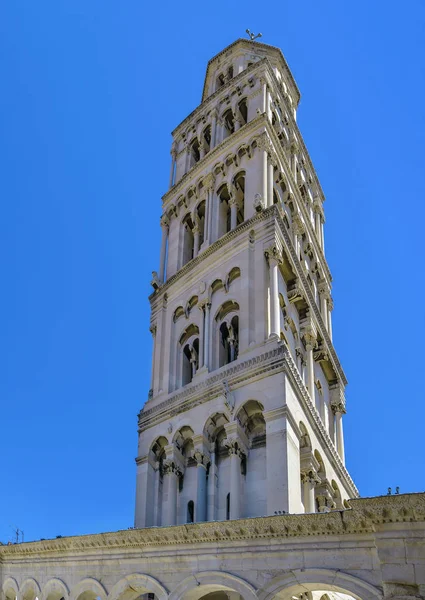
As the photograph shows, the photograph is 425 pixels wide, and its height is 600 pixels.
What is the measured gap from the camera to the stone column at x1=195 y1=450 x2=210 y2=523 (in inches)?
1158

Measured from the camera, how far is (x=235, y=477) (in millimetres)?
28438

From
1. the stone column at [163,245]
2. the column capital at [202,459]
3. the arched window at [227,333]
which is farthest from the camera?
the stone column at [163,245]

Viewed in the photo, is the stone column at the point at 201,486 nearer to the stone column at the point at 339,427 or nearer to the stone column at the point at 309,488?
the stone column at the point at 309,488

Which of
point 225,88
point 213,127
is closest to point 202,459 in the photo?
point 213,127

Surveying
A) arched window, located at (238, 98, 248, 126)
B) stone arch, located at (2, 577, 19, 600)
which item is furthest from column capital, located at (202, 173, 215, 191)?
stone arch, located at (2, 577, 19, 600)

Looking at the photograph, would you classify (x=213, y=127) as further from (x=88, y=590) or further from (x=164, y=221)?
(x=88, y=590)

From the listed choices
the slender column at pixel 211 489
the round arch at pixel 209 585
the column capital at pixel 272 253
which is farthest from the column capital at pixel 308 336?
the round arch at pixel 209 585

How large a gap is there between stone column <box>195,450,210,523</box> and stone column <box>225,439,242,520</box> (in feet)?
5.26

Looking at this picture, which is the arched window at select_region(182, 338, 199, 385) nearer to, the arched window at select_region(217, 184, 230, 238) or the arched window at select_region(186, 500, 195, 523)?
the arched window at select_region(186, 500, 195, 523)

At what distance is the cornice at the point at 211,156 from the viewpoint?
38969mm

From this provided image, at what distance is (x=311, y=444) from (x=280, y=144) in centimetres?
1809

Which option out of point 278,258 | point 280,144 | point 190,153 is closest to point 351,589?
point 278,258

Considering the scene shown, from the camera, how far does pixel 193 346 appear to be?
35.2 metres

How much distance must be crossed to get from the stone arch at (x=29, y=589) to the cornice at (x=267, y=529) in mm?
1979
